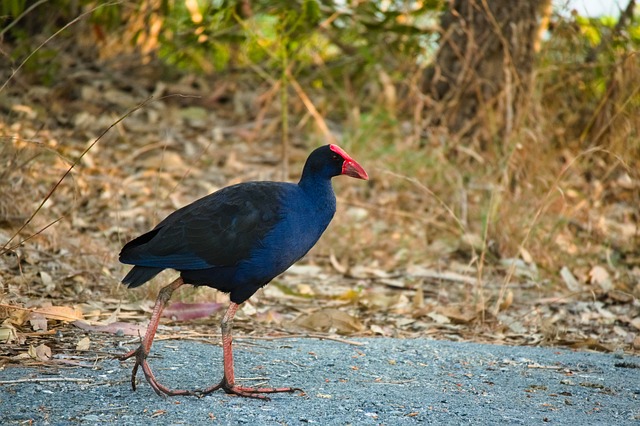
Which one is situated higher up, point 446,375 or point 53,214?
point 53,214

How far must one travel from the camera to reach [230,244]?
3.98 meters

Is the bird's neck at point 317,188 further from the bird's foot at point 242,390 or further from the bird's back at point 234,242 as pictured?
the bird's foot at point 242,390

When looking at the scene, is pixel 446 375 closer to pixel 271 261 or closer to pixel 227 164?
pixel 271 261

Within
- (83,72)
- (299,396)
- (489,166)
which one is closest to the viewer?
(299,396)

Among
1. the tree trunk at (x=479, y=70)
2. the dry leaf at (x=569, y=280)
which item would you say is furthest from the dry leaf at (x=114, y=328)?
the tree trunk at (x=479, y=70)

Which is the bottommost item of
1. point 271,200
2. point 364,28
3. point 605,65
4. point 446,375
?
point 446,375

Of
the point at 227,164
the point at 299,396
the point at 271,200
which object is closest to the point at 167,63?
the point at 227,164

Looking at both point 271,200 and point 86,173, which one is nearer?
point 271,200

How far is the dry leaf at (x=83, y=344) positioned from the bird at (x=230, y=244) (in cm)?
28

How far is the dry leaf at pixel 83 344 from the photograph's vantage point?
4.15m

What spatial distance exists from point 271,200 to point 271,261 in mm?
302

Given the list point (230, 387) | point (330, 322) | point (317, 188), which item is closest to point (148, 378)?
point (230, 387)

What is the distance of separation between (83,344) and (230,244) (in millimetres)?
895

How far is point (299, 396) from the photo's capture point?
3.77 metres
